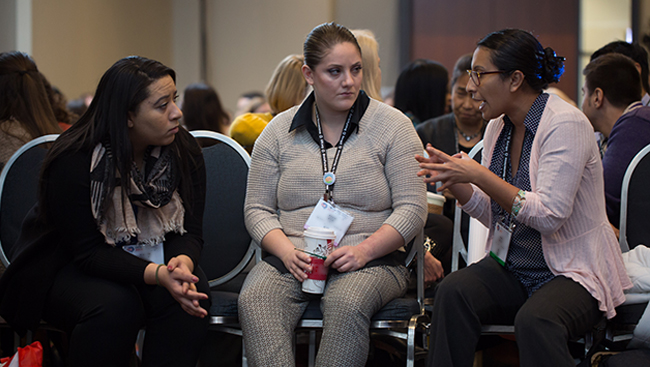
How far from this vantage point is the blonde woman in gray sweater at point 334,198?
1874mm

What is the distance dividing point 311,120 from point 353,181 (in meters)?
0.31

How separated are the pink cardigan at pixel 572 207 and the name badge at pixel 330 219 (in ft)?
1.92

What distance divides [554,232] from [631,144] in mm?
754

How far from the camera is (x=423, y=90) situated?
3.56 meters

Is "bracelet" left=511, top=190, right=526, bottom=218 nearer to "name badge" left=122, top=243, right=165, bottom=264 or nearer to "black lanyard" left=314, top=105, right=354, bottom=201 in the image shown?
"black lanyard" left=314, top=105, right=354, bottom=201

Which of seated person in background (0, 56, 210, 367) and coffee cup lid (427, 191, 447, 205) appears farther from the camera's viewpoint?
coffee cup lid (427, 191, 447, 205)

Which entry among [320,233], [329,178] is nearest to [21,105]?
[329,178]

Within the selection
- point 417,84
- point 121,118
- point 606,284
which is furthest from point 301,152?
point 417,84

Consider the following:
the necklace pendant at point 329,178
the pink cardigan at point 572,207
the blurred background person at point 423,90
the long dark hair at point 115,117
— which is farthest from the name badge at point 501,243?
the blurred background person at point 423,90

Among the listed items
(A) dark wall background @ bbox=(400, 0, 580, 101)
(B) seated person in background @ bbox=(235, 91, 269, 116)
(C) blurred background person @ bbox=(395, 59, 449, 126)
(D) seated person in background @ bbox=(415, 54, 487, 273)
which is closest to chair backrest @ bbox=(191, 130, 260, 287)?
(D) seated person in background @ bbox=(415, 54, 487, 273)

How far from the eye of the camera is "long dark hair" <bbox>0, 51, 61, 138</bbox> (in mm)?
2658

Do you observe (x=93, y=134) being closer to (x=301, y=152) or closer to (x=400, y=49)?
(x=301, y=152)

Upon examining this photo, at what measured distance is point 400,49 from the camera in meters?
8.30

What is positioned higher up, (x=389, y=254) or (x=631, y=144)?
(x=631, y=144)
